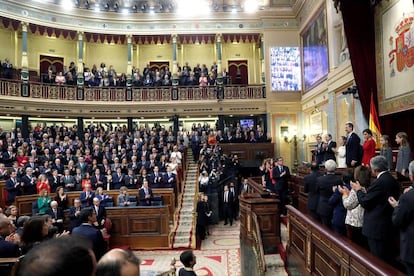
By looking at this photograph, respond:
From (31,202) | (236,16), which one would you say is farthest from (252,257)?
(236,16)

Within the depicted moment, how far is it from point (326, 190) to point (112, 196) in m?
6.21

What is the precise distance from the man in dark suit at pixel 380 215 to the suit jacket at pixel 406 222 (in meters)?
0.44

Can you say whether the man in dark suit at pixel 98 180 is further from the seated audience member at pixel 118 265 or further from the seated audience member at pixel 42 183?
the seated audience member at pixel 118 265

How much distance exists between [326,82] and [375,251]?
10170 mm

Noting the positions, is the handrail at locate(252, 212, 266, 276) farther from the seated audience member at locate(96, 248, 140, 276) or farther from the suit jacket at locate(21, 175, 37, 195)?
the suit jacket at locate(21, 175, 37, 195)

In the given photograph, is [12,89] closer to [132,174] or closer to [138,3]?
[138,3]

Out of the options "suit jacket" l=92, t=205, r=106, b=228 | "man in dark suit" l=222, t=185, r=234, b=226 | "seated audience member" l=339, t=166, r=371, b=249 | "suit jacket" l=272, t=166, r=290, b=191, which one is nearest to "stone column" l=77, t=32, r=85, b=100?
"man in dark suit" l=222, t=185, r=234, b=226

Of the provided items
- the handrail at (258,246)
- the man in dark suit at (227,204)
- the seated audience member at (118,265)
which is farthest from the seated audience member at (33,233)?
the man in dark suit at (227,204)

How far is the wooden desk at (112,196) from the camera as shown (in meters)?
8.59

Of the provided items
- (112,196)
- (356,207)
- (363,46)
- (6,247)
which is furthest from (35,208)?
(363,46)

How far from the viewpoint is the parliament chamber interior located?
420cm

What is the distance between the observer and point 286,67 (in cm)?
1714

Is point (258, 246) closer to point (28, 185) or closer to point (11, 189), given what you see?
point (28, 185)

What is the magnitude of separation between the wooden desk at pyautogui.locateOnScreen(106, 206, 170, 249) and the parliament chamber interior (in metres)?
0.03
